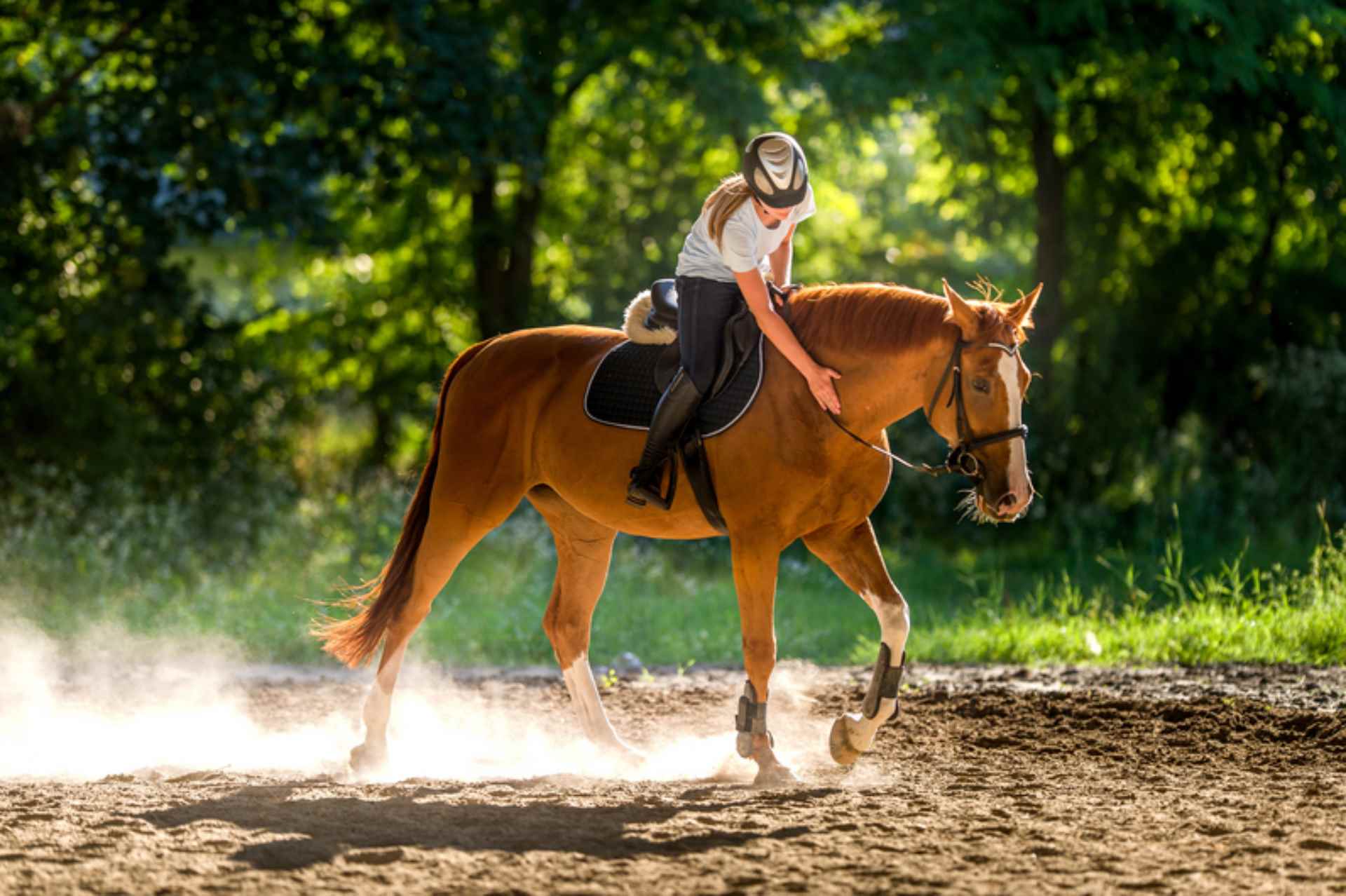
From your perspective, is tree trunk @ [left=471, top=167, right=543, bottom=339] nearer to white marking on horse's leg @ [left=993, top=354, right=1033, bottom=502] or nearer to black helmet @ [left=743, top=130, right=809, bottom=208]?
black helmet @ [left=743, top=130, right=809, bottom=208]

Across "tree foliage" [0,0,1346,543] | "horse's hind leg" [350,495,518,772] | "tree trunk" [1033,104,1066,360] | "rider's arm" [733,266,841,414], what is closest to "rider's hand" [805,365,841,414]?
"rider's arm" [733,266,841,414]

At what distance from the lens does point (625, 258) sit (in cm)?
1845

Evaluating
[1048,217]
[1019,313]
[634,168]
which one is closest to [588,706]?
[1019,313]

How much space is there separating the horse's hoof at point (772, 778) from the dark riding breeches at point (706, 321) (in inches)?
59.2

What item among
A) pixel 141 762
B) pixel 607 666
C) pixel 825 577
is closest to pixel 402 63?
pixel 825 577

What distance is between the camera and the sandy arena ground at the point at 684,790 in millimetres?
4836

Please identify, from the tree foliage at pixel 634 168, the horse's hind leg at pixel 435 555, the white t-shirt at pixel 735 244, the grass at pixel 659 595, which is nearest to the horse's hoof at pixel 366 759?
the horse's hind leg at pixel 435 555

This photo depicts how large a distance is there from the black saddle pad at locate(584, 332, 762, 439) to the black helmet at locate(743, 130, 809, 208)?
1.93 feet

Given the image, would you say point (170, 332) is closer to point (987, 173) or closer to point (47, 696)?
point (47, 696)

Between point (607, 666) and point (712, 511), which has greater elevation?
point (712, 511)

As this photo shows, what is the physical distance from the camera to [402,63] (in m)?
14.9

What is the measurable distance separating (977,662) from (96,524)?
313 inches

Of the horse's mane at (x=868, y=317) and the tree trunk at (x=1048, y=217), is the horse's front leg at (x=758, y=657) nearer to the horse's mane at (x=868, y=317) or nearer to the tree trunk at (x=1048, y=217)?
the horse's mane at (x=868, y=317)

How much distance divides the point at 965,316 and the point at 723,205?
1.08 m
